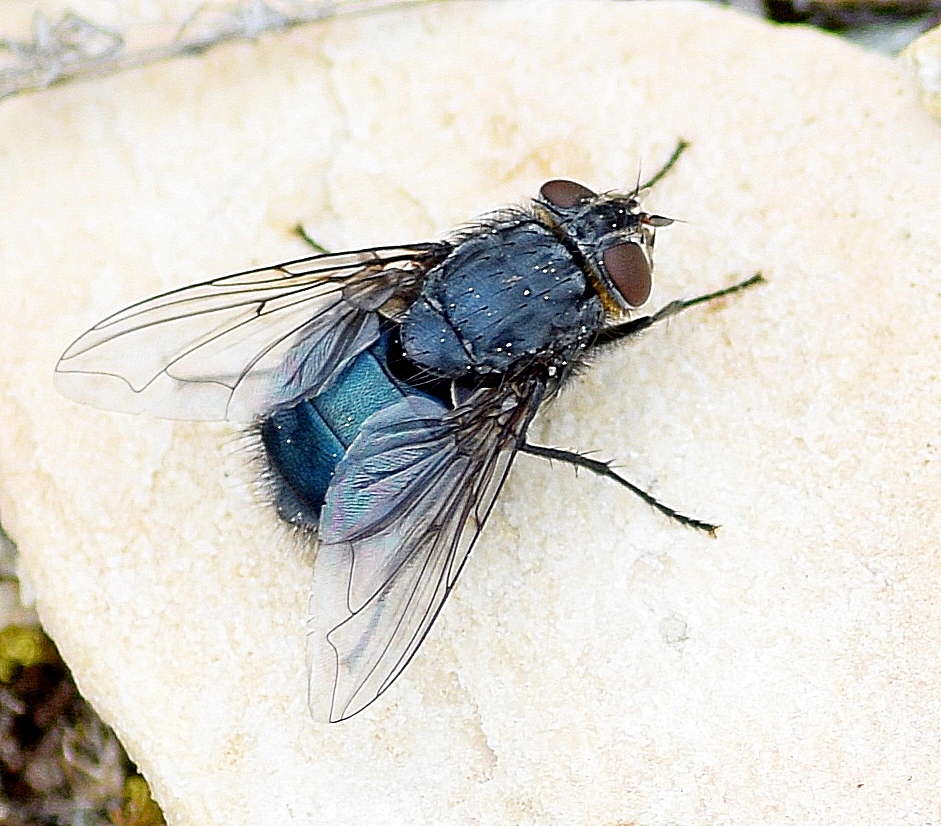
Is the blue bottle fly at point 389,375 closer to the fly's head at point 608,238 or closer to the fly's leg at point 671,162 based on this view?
the fly's head at point 608,238

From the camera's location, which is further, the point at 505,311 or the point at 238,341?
the point at 238,341

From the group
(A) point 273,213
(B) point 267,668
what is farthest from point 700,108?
(B) point 267,668

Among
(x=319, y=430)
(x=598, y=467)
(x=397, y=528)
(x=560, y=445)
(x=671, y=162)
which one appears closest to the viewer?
(x=397, y=528)

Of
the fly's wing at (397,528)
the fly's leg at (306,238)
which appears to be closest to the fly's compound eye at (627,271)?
the fly's wing at (397,528)

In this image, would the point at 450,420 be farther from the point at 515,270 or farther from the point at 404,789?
the point at 404,789

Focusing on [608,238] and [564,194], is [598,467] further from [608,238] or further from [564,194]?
[564,194]

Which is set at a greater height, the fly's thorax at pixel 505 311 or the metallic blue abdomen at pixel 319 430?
the fly's thorax at pixel 505 311

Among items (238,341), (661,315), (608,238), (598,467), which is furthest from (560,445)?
(238,341)
